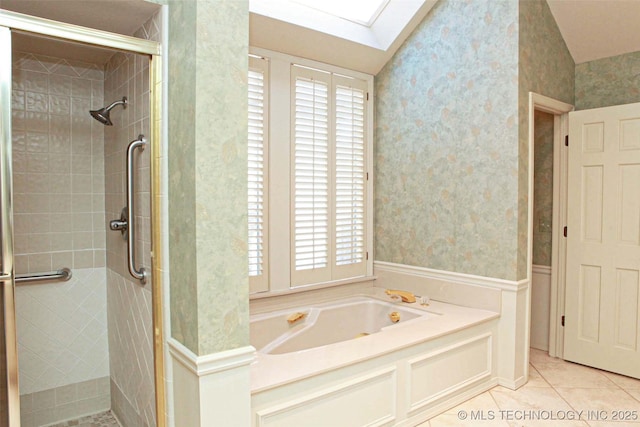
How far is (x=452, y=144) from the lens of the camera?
3.29 metres

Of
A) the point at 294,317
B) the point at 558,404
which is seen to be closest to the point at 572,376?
the point at 558,404

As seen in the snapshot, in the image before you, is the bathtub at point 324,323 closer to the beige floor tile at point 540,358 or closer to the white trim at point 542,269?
the beige floor tile at point 540,358

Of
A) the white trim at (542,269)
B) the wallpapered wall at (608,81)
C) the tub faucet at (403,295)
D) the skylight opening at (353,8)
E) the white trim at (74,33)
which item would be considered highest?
the skylight opening at (353,8)

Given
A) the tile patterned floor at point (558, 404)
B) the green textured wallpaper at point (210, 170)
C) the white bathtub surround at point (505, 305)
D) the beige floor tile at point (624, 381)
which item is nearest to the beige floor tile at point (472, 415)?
the tile patterned floor at point (558, 404)

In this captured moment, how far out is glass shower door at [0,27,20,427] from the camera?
1.63 m

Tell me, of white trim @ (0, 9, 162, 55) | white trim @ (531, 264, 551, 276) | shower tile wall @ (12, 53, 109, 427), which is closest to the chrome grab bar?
shower tile wall @ (12, 53, 109, 427)

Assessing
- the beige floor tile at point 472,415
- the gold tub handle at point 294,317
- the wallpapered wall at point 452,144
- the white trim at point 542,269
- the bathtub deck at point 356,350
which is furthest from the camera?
the white trim at point 542,269

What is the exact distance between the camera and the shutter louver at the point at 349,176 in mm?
3559

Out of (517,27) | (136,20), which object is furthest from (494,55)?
(136,20)

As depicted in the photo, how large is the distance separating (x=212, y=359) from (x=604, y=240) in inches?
118

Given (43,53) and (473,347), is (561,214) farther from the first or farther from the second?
(43,53)

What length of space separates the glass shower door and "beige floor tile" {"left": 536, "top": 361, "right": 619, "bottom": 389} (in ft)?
10.4

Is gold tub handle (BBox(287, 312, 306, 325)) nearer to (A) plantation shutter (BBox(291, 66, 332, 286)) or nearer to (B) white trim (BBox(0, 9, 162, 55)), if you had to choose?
(A) plantation shutter (BBox(291, 66, 332, 286))

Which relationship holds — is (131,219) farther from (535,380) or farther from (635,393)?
(635,393)
